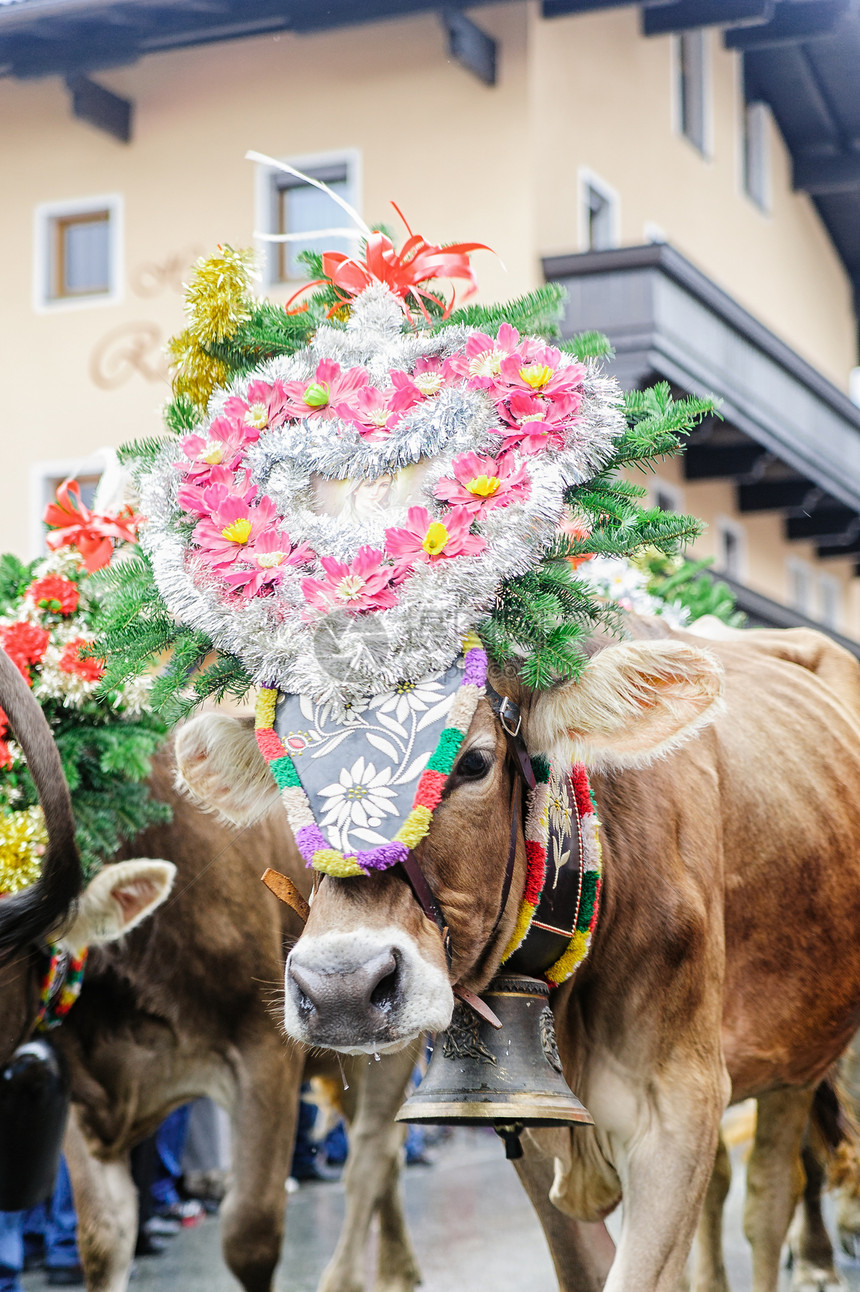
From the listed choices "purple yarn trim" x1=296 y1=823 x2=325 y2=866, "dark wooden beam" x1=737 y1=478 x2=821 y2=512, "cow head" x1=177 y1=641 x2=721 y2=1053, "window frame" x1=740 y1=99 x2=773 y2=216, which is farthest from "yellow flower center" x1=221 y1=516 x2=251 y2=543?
"window frame" x1=740 y1=99 x2=773 y2=216

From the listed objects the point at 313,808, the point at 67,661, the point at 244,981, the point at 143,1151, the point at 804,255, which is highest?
the point at 804,255

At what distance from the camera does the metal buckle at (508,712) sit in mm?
2900

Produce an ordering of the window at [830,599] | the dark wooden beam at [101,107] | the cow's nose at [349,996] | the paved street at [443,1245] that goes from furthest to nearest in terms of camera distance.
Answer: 1. the window at [830,599]
2. the dark wooden beam at [101,107]
3. the paved street at [443,1245]
4. the cow's nose at [349,996]

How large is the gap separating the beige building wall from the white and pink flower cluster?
37.1 feet

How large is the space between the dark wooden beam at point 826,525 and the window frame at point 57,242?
885 cm

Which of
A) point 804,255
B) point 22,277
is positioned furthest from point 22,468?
point 804,255

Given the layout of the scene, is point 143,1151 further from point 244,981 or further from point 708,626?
point 708,626

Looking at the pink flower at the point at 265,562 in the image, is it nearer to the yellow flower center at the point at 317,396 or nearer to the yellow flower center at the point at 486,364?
the yellow flower center at the point at 317,396

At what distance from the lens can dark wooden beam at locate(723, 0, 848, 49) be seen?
50.3 feet

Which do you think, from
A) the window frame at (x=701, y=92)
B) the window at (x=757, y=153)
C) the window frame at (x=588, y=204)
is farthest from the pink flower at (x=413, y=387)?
the window at (x=757, y=153)

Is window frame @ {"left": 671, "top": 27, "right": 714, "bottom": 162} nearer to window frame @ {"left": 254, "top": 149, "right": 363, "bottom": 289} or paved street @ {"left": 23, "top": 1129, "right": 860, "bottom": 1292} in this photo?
window frame @ {"left": 254, "top": 149, "right": 363, "bottom": 289}

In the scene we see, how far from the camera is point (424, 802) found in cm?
267

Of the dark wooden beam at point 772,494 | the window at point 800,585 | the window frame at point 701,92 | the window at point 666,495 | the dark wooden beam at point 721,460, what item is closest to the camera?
the window at point 666,495

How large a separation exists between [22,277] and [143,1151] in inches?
439
